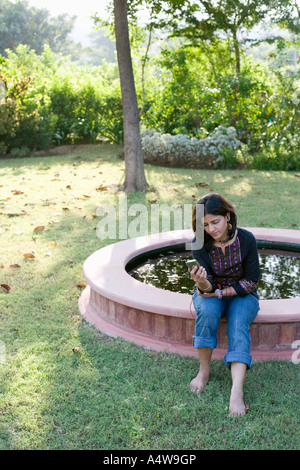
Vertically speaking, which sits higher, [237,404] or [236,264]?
[236,264]

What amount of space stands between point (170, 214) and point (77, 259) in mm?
2126

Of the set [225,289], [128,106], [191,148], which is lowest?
[225,289]

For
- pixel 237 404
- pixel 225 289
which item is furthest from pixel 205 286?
pixel 237 404

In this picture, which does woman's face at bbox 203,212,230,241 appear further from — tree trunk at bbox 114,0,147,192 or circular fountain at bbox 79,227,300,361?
tree trunk at bbox 114,0,147,192

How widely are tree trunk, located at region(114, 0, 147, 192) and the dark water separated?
3556 mm

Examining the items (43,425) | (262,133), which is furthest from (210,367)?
(262,133)

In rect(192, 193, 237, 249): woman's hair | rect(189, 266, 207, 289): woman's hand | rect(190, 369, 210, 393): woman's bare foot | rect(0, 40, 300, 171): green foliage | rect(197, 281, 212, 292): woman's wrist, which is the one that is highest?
rect(0, 40, 300, 171): green foliage

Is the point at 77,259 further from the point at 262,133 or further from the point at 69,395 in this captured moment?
the point at 262,133

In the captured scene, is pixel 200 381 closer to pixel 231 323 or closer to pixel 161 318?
pixel 231 323

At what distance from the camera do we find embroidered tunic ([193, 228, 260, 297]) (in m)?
2.89

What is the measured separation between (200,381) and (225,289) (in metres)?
0.56

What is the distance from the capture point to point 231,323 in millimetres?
2760

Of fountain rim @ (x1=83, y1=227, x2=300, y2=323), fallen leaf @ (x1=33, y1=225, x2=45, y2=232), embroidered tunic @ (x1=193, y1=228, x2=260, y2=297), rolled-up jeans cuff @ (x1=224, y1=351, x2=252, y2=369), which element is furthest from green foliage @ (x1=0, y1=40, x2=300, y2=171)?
rolled-up jeans cuff @ (x1=224, y1=351, x2=252, y2=369)

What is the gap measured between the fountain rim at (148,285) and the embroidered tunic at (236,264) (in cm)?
23
